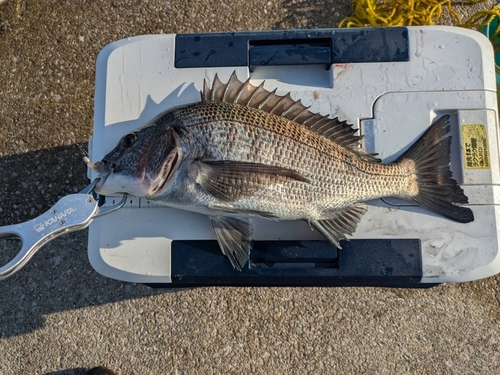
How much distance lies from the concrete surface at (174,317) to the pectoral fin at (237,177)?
2.75 feet

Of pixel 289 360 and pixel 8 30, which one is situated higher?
pixel 8 30

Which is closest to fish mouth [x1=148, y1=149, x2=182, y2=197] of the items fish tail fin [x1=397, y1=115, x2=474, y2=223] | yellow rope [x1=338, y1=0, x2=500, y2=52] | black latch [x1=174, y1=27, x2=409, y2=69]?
black latch [x1=174, y1=27, x2=409, y2=69]

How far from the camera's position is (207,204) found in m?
1.30

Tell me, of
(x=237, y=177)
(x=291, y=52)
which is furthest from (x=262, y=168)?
(x=291, y=52)

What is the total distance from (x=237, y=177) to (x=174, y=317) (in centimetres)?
101

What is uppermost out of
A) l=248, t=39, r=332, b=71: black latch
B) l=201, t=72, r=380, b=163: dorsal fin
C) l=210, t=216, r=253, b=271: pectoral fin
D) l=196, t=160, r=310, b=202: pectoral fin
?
l=248, t=39, r=332, b=71: black latch

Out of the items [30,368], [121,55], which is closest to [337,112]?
[121,55]

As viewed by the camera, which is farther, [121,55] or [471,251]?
[121,55]

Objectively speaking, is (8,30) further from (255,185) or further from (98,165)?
(255,185)

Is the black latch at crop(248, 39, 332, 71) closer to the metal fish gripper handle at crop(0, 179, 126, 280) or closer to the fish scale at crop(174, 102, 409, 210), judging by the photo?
the fish scale at crop(174, 102, 409, 210)

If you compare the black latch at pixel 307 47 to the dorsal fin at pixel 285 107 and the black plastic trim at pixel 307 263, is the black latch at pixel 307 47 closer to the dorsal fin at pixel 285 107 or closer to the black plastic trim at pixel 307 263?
the dorsal fin at pixel 285 107

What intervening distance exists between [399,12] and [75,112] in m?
1.90

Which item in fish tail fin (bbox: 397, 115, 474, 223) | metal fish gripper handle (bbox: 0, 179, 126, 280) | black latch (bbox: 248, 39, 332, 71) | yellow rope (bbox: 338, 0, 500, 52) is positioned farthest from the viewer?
yellow rope (bbox: 338, 0, 500, 52)

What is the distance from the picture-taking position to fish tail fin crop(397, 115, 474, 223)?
1.35 meters
